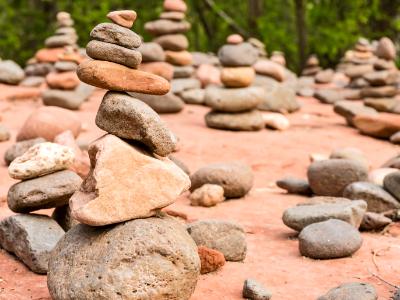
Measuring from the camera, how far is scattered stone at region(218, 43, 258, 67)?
34.4 ft

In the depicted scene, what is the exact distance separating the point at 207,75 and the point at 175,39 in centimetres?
151

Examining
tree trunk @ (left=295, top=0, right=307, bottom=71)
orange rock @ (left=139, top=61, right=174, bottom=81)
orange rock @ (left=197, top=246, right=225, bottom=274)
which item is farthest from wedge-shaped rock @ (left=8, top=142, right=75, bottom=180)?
tree trunk @ (left=295, top=0, right=307, bottom=71)

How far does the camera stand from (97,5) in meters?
18.6

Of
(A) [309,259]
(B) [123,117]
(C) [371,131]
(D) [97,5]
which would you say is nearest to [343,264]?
(A) [309,259]

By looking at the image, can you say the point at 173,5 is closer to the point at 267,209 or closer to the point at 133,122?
the point at 267,209

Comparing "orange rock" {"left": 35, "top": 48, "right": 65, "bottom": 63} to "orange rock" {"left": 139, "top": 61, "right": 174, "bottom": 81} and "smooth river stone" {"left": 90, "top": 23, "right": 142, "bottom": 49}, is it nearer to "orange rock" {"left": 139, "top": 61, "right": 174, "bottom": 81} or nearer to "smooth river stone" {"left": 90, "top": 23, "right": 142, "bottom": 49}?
"orange rock" {"left": 139, "top": 61, "right": 174, "bottom": 81}

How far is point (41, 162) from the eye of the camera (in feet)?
16.1

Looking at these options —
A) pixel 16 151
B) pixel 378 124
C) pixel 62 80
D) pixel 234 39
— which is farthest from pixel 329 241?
pixel 62 80

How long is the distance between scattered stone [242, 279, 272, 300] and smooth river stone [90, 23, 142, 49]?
1773 millimetres

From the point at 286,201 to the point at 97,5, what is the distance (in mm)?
13005

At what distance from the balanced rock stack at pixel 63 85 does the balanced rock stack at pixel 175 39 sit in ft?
6.80

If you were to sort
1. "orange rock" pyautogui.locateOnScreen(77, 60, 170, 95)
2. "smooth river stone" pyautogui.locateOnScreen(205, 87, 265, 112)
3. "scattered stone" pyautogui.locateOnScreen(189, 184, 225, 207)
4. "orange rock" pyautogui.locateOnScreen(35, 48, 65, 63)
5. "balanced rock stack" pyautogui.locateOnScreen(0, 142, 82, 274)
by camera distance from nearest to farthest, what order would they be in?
"orange rock" pyautogui.locateOnScreen(77, 60, 170, 95) → "balanced rock stack" pyautogui.locateOnScreen(0, 142, 82, 274) → "scattered stone" pyautogui.locateOnScreen(189, 184, 225, 207) → "smooth river stone" pyautogui.locateOnScreen(205, 87, 265, 112) → "orange rock" pyautogui.locateOnScreen(35, 48, 65, 63)

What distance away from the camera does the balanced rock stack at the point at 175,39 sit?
1262cm

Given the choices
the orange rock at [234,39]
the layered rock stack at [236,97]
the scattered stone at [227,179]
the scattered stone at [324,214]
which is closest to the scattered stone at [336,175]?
the scattered stone at [227,179]
